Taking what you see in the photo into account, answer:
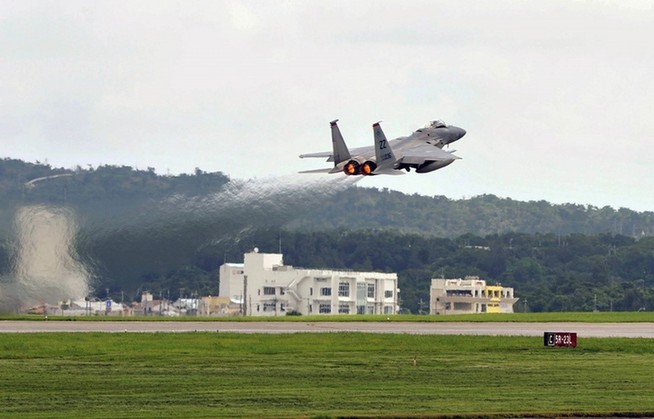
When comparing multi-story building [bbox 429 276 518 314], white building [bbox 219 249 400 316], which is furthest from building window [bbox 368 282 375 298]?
multi-story building [bbox 429 276 518 314]

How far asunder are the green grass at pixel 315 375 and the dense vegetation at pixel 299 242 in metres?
5.65

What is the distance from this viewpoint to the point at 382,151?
7362cm

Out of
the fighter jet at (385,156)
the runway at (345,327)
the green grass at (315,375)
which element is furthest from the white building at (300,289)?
the green grass at (315,375)

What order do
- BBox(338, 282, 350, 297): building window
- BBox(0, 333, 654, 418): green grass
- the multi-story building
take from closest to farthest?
1. BBox(0, 333, 654, 418): green grass
2. BBox(338, 282, 350, 297): building window
3. the multi-story building

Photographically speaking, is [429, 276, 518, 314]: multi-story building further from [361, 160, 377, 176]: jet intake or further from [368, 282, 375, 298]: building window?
[361, 160, 377, 176]: jet intake

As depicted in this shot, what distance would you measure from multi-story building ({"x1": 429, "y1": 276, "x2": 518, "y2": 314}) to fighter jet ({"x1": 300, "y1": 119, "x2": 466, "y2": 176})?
94.8 metres

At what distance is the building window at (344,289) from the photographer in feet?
514

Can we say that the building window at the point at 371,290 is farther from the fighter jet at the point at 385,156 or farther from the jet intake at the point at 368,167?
the jet intake at the point at 368,167

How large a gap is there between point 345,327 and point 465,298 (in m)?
94.6

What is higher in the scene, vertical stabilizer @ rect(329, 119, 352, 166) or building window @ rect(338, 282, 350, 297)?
vertical stabilizer @ rect(329, 119, 352, 166)

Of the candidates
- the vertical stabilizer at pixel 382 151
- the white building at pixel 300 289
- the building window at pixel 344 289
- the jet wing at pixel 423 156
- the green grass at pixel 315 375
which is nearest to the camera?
the green grass at pixel 315 375

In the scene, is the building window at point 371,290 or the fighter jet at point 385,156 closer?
the fighter jet at point 385,156

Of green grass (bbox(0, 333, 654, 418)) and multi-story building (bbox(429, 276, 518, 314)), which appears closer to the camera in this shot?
green grass (bbox(0, 333, 654, 418))

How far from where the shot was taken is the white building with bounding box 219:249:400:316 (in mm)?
140000
